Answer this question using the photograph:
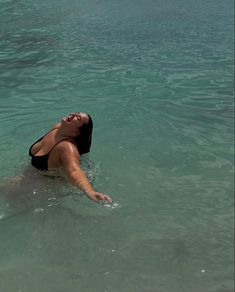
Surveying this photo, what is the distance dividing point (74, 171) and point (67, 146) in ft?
0.92

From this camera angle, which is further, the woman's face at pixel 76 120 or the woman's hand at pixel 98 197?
the woman's face at pixel 76 120

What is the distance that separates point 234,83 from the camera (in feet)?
29.1

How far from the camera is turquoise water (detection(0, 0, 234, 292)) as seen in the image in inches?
156

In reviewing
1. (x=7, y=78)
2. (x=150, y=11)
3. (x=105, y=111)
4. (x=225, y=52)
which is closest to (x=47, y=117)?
(x=105, y=111)

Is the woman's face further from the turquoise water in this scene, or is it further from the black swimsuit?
the turquoise water

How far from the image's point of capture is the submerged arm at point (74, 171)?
4.18 m

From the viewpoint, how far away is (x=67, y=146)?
4516 mm

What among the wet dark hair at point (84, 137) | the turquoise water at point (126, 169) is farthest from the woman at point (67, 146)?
the turquoise water at point (126, 169)

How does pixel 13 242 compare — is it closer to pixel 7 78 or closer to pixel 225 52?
pixel 7 78

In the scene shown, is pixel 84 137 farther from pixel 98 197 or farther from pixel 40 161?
pixel 98 197

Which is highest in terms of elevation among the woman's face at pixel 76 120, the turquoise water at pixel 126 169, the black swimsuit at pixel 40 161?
the woman's face at pixel 76 120

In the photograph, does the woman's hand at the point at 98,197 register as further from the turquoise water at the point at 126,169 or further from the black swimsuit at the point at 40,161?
the black swimsuit at the point at 40,161

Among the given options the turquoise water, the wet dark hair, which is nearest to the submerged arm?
the wet dark hair

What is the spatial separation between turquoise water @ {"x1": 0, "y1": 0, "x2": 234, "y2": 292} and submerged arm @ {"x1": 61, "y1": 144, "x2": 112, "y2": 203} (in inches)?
15.8
